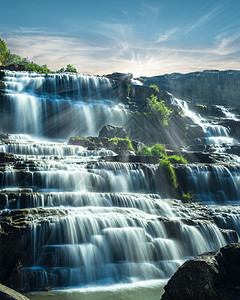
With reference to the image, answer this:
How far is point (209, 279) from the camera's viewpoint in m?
7.77

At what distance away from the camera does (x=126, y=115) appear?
49.8 meters

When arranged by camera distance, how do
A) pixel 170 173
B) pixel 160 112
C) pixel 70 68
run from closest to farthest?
pixel 170 173 → pixel 160 112 → pixel 70 68

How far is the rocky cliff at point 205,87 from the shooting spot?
96.2m

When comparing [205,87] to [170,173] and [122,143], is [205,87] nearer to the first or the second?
[122,143]

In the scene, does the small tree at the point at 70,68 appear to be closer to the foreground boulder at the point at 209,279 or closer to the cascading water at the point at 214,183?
the cascading water at the point at 214,183

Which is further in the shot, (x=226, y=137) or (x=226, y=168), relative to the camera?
(x=226, y=137)

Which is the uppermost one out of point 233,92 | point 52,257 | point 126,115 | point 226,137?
point 233,92

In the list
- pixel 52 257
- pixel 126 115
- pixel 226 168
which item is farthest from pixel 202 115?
pixel 52 257

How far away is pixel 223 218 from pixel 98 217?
8.79m

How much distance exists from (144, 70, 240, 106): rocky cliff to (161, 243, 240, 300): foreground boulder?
89455mm


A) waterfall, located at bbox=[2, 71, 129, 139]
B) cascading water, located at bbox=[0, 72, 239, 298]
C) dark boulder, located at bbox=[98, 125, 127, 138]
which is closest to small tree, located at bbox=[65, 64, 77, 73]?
waterfall, located at bbox=[2, 71, 129, 139]

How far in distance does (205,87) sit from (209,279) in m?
95.1

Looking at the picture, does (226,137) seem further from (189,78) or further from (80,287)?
(189,78)

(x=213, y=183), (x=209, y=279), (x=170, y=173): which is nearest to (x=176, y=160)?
(x=213, y=183)
